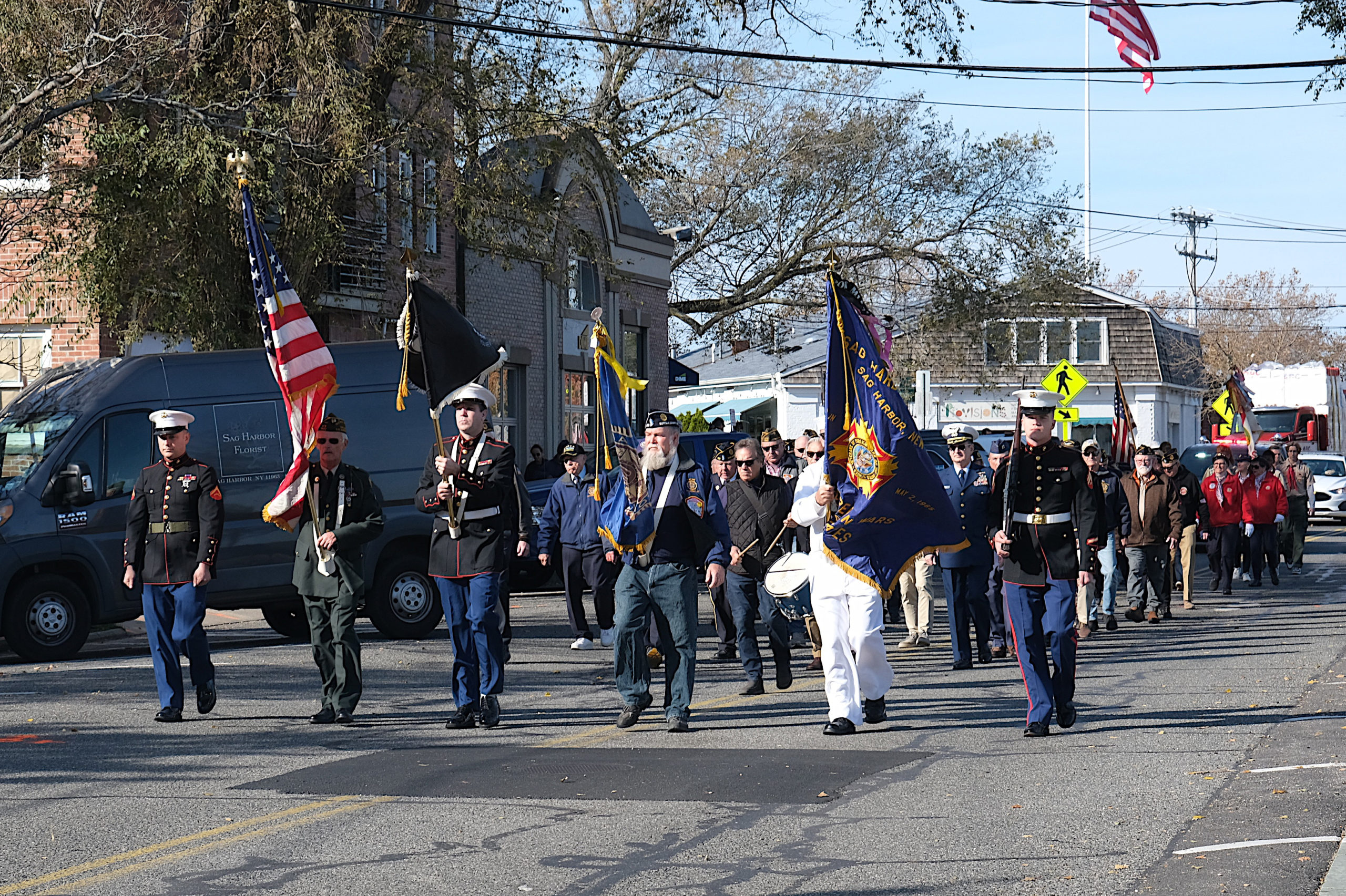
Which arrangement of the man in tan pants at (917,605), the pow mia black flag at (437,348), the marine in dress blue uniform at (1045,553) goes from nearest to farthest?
the marine in dress blue uniform at (1045,553) → the pow mia black flag at (437,348) → the man in tan pants at (917,605)

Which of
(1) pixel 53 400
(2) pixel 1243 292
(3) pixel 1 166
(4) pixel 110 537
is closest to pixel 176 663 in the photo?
(4) pixel 110 537

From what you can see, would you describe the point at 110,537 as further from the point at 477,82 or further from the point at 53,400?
the point at 477,82

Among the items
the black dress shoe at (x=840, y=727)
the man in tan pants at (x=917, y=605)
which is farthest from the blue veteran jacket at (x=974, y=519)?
the black dress shoe at (x=840, y=727)

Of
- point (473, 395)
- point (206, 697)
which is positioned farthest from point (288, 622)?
point (473, 395)

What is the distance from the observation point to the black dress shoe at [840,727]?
9.60 m

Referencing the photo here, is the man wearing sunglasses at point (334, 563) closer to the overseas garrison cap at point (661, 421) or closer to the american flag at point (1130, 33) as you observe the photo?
the overseas garrison cap at point (661, 421)

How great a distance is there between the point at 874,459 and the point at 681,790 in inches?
125

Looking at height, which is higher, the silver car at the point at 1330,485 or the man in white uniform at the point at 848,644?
the silver car at the point at 1330,485

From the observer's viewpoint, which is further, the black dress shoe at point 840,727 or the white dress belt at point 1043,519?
the white dress belt at point 1043,519

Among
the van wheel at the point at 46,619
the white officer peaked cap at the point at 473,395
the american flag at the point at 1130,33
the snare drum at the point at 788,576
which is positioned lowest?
the van wheel at the point at 46,619

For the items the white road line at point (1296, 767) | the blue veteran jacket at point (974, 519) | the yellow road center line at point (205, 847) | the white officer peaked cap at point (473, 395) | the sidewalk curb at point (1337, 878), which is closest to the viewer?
the sidewalk curb at point (1337, 878)

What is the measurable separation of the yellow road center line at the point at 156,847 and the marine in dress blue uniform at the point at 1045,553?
4.10m

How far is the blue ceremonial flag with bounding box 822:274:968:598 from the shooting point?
10180 mm

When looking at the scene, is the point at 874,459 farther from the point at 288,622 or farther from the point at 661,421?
the point at 288,622
